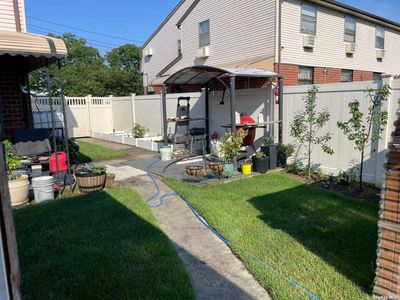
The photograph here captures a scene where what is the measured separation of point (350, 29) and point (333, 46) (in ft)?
4.97

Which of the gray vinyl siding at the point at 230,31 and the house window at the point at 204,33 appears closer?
the gray vinyl siding at the point at 230,31

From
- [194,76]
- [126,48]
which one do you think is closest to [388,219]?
[194,76]

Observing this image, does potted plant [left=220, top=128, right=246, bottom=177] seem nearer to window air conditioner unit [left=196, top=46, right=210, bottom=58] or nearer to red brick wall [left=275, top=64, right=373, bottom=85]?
red brick wall [left=275, top=64, right=373, bottom=85]

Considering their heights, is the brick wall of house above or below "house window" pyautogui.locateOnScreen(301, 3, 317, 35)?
below

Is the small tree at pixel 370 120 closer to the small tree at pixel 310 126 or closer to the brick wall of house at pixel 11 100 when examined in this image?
the small tree at pixel 310 126

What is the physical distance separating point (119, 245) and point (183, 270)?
3.15 feet

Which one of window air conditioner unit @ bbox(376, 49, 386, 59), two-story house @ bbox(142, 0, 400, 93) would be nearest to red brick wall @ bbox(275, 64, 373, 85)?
two-story house @ bbox(142, 0, 400, 93)

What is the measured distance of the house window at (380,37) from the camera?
15.9 m

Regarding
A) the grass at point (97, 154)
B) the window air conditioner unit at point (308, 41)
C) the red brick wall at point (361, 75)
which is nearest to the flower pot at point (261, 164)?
the grass at point (97, 154)

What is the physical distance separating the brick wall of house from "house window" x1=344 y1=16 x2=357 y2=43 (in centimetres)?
1283

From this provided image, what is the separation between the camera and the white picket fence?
6.55 metres

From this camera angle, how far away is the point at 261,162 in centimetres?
770

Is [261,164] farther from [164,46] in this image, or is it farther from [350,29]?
[164,46]

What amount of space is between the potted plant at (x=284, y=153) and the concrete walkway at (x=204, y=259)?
3.52m
